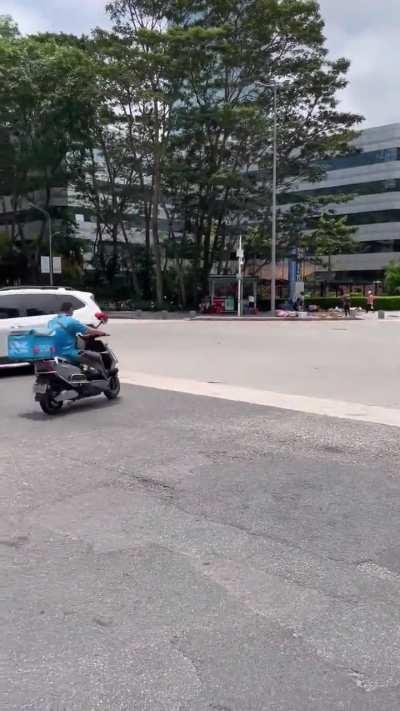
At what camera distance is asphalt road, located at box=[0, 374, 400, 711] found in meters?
2.98

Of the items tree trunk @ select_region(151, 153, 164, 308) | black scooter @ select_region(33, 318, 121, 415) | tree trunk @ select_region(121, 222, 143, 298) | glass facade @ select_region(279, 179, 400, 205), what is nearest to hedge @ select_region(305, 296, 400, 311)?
tree trunk @ select_region(151, 153, 164, 308)

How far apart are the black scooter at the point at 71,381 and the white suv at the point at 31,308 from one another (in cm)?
361

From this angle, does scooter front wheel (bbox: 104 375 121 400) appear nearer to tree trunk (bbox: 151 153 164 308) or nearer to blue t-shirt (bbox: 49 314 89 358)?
blue t-shirt (bbox: 49 314 89 358)

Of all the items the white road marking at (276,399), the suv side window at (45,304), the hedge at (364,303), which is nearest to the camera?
the white road marking at (276,399)

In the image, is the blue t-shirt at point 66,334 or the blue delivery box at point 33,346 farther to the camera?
the blue delivery box at point 33,346

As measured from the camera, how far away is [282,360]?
16219 millimetres

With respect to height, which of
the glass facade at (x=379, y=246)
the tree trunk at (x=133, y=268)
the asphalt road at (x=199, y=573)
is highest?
the glass facade at (x=379, y=246)

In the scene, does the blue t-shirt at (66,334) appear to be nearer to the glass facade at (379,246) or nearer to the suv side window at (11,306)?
the suv side window at (11,306)

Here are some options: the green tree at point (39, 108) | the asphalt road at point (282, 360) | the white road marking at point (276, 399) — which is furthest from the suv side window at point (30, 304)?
the green tree at point (39, 108)

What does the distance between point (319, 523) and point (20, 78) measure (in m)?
40.8

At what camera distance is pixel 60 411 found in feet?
30.7

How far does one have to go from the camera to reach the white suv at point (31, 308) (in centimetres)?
1302

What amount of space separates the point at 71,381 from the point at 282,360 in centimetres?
795

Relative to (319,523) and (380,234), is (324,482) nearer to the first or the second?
(319,523)
